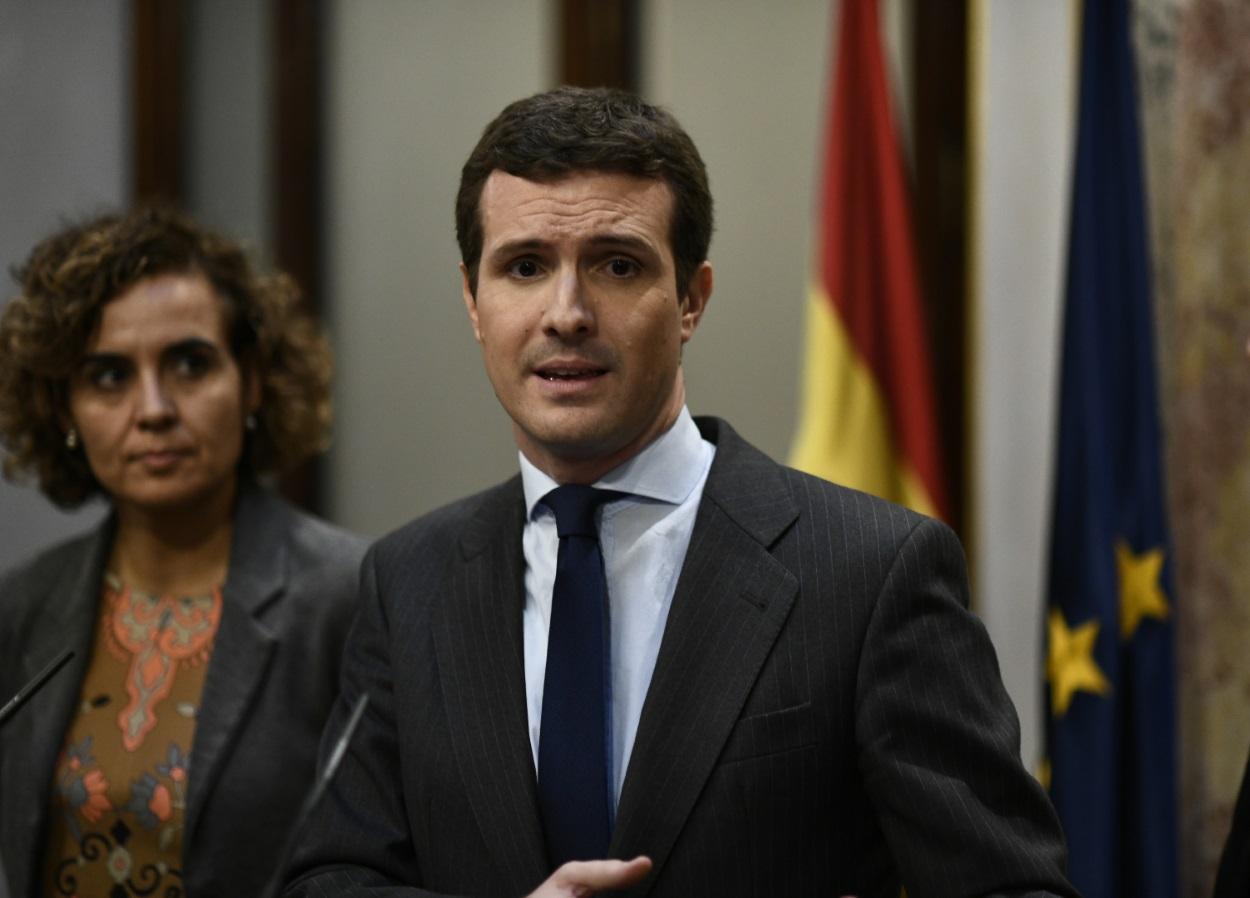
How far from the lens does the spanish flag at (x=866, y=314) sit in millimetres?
3102

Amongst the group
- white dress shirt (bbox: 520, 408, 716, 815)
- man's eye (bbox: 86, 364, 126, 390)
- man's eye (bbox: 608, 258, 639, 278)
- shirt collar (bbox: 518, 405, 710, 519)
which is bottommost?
white dress shirt (bbox: 520, 408, 716, 815)

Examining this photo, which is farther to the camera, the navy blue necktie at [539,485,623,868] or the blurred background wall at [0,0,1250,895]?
the blurred background wall at [0,0,1250,895]

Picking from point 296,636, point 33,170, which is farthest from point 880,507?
point 33,170

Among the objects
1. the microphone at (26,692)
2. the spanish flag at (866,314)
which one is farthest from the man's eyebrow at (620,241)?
the spanish flag at (866,314)

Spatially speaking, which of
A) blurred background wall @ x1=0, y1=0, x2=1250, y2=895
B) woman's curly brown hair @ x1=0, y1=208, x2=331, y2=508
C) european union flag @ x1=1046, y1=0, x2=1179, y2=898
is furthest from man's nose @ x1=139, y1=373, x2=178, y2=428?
blurred background wall @ x1=0, y1=0, x2=1250, y2=895

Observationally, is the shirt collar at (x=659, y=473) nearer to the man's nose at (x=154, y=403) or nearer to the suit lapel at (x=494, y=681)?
the suit lapel at (x=494, y=681)

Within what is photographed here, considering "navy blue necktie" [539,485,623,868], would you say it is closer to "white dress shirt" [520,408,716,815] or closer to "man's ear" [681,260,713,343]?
"white dress shirt" [520,408,716,815]

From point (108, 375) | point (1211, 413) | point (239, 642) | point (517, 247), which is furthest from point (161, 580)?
point (1211, 413)

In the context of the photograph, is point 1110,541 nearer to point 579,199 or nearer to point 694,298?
point 694,298

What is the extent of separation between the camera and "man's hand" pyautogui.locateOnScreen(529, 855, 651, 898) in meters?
1.29

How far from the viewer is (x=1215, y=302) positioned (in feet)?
8.75

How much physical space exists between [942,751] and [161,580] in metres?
1.28

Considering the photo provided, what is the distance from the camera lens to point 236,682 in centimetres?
209

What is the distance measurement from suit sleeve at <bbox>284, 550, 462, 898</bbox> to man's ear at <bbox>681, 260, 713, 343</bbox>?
1.48 feet
